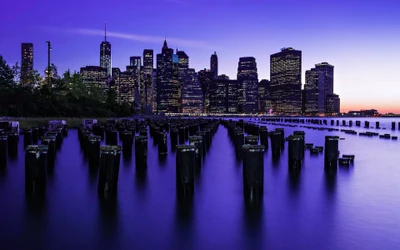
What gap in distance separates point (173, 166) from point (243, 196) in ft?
21.9

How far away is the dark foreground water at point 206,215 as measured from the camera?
6.95 m

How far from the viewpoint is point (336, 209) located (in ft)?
31.1

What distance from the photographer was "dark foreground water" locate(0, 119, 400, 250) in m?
6.95

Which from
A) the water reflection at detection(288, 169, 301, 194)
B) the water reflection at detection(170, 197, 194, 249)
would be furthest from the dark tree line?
the water reflection at detection(170, 197, 194, 249)

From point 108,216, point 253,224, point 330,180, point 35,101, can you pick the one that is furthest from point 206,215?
point 35,101

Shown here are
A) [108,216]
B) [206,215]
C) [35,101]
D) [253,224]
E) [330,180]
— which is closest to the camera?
[253,224]

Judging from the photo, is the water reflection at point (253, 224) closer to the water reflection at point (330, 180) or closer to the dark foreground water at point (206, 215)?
the dark foreground water at point (206, 215)

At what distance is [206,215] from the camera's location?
28.5 feet

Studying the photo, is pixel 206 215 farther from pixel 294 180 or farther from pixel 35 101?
pixel 35 101

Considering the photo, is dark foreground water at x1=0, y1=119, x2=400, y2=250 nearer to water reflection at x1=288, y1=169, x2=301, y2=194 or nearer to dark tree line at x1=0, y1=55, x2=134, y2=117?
water reflection at x1=288, y1=169, x2=301, y2=194

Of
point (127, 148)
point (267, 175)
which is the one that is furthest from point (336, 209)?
point (127, 148)

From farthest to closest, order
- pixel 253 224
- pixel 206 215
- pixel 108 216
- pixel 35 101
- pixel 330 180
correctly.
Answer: pixel 35 101 < pixel 330 180 < pixel 206 215 < pixel 108 216 < pixel 253 224

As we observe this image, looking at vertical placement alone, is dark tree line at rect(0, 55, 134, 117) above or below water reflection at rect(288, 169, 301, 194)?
above

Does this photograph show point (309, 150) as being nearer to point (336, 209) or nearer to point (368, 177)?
point (368, 177)
